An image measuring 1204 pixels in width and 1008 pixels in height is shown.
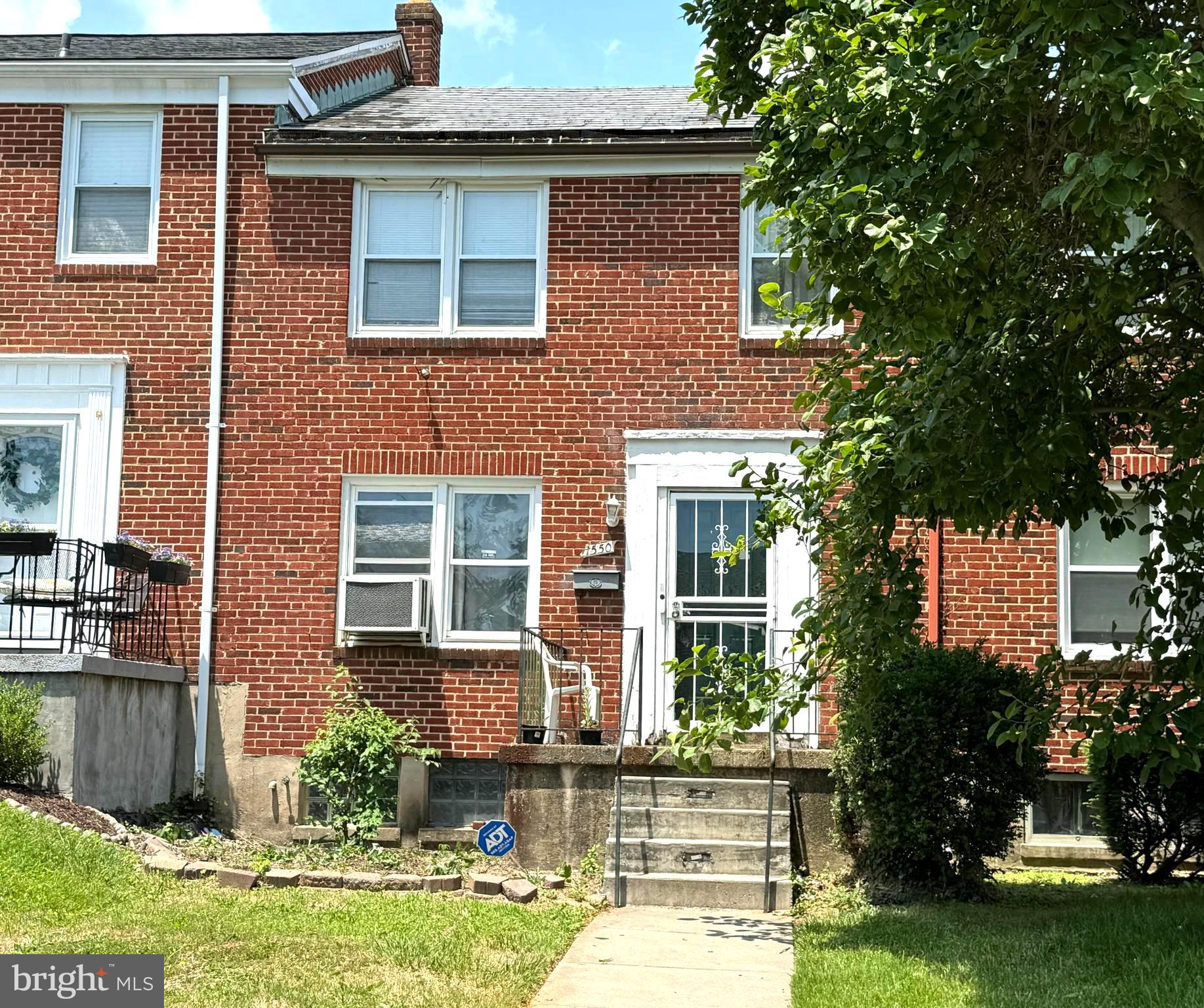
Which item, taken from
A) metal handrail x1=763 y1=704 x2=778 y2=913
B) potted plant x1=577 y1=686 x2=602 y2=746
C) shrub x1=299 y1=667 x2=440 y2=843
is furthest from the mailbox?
metal handrail x1=763 y1=704 x2=778 y2=913

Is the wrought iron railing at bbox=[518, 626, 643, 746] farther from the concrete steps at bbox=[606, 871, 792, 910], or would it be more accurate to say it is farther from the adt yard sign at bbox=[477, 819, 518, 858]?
the concrete steps at bbox=[606, 871, 792, 910]

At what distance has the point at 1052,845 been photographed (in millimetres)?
11883

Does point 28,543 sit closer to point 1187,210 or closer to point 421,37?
point 1187,210

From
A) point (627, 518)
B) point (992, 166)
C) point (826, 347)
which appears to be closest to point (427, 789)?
point (627, 518)

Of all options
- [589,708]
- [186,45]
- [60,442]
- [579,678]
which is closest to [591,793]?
[589,708]

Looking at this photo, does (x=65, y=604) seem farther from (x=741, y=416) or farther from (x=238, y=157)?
(x=741, y=416)

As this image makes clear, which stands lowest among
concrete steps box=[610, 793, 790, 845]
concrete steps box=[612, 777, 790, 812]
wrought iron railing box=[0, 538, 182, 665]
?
concrete steps box=[610, 793, 790, 845]

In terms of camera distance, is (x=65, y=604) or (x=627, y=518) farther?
(x=627, y=518)

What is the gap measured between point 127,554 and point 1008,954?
281 inches

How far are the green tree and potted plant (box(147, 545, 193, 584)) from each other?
5.59 m

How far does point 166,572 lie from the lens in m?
11.9

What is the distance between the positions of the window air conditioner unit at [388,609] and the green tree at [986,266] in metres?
4.46

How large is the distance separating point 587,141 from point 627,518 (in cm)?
330

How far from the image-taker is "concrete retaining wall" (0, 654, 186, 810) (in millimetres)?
10664
